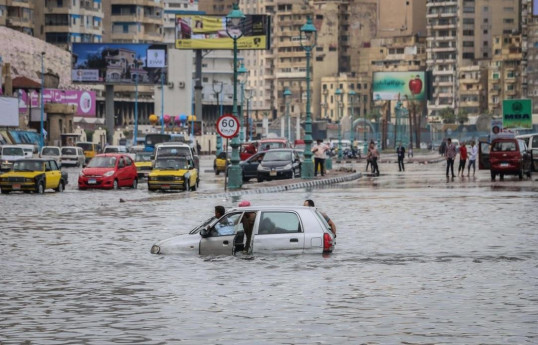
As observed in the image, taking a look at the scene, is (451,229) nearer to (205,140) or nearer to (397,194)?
(397,194)

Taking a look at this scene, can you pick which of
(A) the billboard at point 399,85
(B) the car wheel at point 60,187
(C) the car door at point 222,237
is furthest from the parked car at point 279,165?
(A) the billboard at point 399,85

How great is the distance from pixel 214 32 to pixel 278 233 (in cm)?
10294

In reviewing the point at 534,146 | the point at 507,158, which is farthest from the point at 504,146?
the point at 534,146

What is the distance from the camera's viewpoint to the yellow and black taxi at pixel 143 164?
63.8 metres

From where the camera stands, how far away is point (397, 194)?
46938mm

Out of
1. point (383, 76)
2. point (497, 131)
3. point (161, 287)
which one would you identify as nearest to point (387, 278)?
point (161, 287)

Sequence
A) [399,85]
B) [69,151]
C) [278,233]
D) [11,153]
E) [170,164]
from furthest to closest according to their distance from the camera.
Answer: [399,85], [69,151], [11,153], [170,164], [278,233]

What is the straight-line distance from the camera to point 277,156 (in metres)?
59.5

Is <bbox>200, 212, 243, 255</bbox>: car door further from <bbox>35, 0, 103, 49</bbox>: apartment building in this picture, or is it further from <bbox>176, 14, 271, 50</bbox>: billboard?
<bbox>35, 0, 103, 49</bbox>: apartment building

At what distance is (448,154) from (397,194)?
644 inches

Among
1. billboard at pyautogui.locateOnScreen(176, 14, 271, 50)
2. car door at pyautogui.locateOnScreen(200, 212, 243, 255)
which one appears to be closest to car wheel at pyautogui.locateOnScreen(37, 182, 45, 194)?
car door at pyautogui.locateOnScreen(200, 212, 243, 255)

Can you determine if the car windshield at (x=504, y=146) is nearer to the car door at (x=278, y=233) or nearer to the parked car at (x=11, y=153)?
the parked car at (x=11, y=153)

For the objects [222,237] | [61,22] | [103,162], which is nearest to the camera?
[222,237]

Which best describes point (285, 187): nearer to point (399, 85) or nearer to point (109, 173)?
point (109, 173)
